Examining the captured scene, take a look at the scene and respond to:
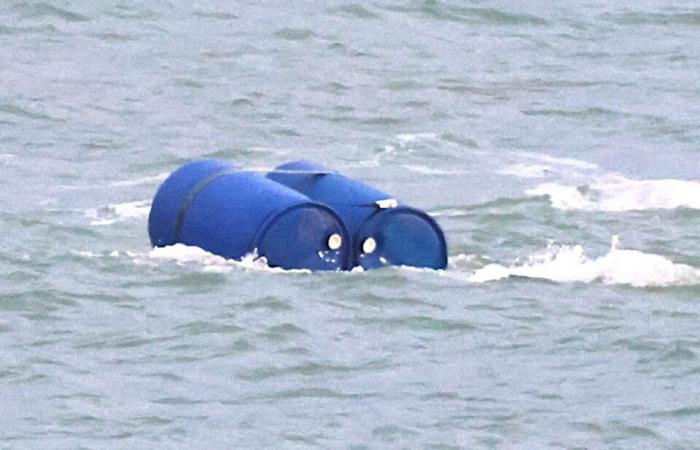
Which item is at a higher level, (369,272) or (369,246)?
(369,246)

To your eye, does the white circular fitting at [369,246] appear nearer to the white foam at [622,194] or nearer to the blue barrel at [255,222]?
the blue barrel at [255,222]

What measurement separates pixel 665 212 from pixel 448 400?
20.7 ft

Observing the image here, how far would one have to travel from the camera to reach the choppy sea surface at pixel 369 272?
12.9m

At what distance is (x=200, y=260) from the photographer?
16125 mm

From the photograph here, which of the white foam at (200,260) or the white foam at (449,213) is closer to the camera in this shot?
the white foam at (200,260)

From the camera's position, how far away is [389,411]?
503 inches

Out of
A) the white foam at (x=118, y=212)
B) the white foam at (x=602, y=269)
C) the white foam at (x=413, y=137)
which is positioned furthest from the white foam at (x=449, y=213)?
the white foam at (x=413, y=137)

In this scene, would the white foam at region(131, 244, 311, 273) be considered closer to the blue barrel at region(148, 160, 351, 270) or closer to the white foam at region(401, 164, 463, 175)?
the blue barrel at region(148, 160, 351, 270)

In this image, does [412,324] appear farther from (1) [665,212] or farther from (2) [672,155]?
(2) [672,155]

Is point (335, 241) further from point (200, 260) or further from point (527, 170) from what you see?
point (527, 170)

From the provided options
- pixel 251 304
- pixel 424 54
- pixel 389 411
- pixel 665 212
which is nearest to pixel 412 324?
pixel 251 304

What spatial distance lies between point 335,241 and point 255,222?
550 millimetres

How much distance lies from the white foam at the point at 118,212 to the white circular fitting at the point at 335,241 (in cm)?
279

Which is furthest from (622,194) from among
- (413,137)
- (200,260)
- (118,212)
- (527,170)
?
(200,260)
